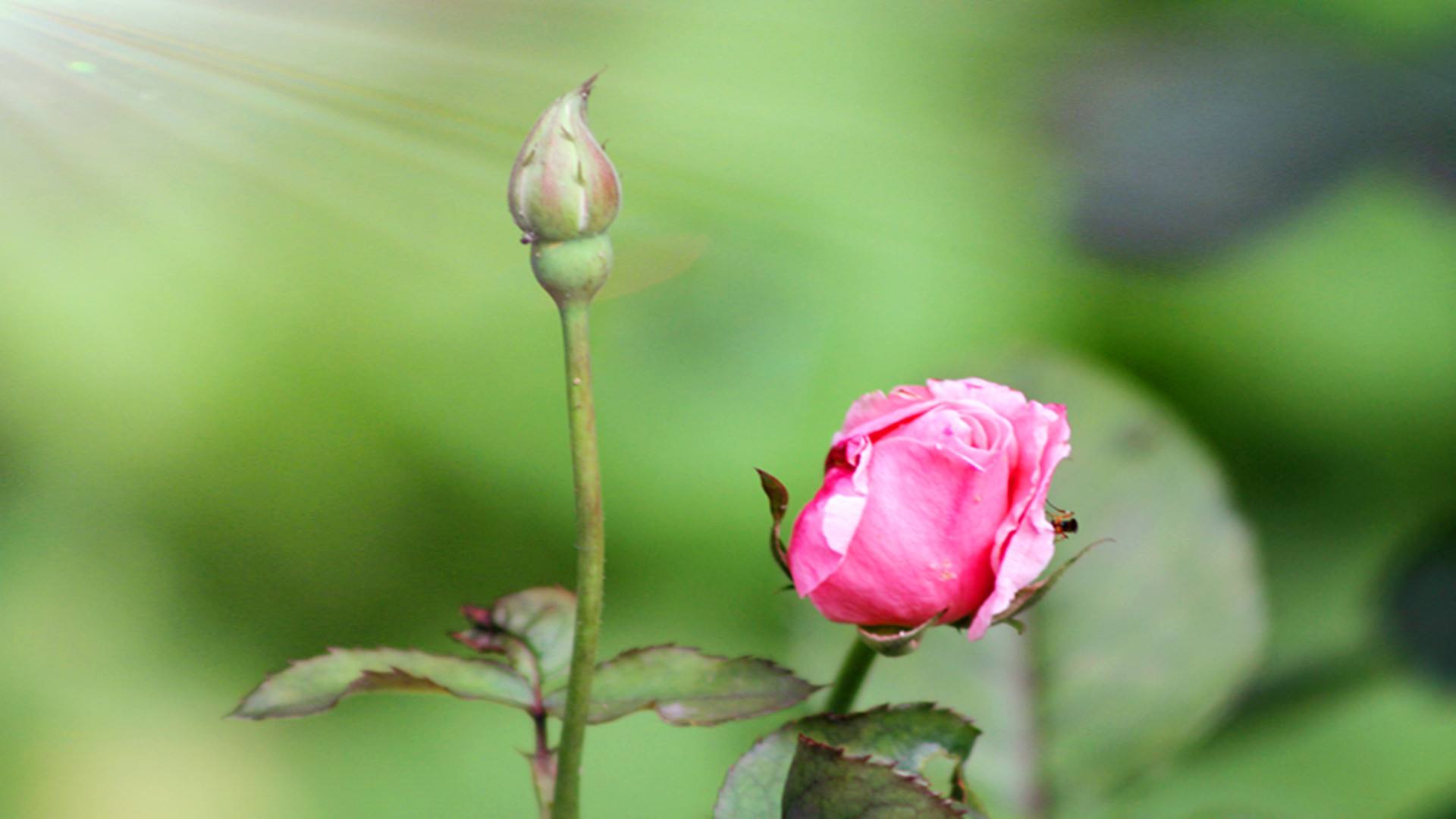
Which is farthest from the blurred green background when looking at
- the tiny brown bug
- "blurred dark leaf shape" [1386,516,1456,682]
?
the tiny brown bug

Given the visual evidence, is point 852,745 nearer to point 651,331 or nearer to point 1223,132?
point 651,331

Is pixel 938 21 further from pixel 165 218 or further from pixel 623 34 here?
pixel 165 218

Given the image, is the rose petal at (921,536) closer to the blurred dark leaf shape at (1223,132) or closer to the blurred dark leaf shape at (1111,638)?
the blurred dark leaf shape at (1111,638)

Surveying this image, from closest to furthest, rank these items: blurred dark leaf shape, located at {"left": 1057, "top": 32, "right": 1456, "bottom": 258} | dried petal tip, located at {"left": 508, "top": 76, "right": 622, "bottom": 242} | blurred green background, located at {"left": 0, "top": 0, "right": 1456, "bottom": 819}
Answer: dried petal tip, located at {"left": 508, "top": 76, "right": 622, "bottom": 242}
blurred green background, located at {"left": 0, "top": 0, "right": 1456, "bottom": 819}
blurred dark leaf shape, located at {"left": 1057, "top": 32, "right": 1456, "bottom": 258}

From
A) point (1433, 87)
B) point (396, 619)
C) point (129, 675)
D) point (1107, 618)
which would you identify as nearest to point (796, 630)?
point (1107, 618)

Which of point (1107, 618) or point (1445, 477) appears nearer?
point (1107, 618)

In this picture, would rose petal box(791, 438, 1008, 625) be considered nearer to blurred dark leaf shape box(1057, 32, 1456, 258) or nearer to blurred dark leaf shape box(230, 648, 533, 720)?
blurred dark leaf shape box(230, 648, 533, 720)

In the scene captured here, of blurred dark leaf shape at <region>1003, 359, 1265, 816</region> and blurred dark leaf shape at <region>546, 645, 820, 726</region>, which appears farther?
blurred dark leaf shape at <region>1003, 359, 1265, 816</region>
